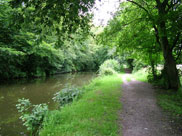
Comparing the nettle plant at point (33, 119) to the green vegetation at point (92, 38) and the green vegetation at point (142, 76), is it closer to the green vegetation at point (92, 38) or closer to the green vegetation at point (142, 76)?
the green vegetation at point (92, 38)

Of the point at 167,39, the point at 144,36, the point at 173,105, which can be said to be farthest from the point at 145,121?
the point at 144,36

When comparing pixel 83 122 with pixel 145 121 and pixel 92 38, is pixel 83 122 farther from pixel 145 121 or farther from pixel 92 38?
pixel 92 38

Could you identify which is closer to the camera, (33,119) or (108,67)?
(33,119)

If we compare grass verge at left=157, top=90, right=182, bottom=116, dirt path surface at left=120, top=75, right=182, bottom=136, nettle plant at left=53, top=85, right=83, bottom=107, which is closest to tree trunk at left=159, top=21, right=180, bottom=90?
grass verge at left=157, top=90, right=182, bottom=116

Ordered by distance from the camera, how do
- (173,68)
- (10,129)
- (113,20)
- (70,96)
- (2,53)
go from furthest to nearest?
1. (2,53)
2. (113,20)
3. (173,68)
4. (70,96)
5. (10,129)

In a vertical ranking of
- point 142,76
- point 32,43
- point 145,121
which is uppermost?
point 32,43

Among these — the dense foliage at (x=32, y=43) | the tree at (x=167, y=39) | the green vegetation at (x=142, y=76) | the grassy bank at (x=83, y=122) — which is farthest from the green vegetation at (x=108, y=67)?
the grassy bank at (x=83, y=122)

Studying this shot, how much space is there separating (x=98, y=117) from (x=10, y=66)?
18.8m

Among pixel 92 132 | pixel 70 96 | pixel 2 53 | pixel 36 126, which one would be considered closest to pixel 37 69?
pixel 2 53

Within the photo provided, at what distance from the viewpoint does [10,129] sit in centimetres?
546

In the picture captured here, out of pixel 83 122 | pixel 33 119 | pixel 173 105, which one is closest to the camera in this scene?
pixel 83 122

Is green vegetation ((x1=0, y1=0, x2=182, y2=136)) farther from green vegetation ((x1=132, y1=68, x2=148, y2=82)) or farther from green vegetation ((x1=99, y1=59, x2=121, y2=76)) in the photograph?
green vegetation ((x1=99, y1=59, x2=121, y2=76))

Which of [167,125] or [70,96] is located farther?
[70,96]

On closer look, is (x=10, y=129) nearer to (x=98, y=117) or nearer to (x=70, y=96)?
(x=70, y=96)
